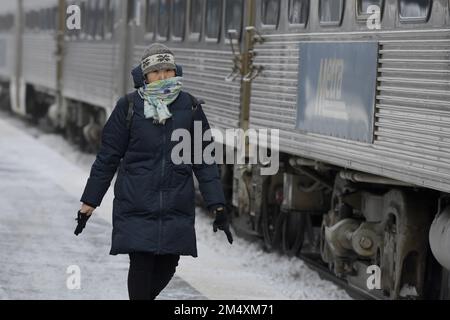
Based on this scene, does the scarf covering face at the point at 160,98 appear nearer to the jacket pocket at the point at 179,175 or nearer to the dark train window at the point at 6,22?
the jacket pocket at the point at 179,175

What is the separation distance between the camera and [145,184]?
24.5 ft

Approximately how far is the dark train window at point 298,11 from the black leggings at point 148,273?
4317 millimetres

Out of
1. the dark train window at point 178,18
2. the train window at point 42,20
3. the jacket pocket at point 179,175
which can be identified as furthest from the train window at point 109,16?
the jacket pocket at point 179,175

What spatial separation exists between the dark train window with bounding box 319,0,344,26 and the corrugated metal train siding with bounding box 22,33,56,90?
15429 millimetres

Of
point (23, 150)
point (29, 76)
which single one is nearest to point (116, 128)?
point (23, 150)

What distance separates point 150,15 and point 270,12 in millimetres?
5616

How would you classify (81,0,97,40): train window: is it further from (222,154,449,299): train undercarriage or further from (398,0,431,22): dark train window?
(398,0,431,22): dark train window

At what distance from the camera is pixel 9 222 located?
13.9 m

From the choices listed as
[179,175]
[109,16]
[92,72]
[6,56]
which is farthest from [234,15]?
[6,56]

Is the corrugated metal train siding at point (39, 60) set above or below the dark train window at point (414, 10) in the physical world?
below

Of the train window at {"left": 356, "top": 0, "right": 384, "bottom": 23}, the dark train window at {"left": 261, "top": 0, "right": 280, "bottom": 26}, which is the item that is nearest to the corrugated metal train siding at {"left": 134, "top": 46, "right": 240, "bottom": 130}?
the dark train window at {"left": 261, "top": 0, "right": 280, "bottom": 26}

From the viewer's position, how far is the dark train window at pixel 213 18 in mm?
14594

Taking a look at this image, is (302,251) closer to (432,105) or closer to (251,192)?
(251,192)
